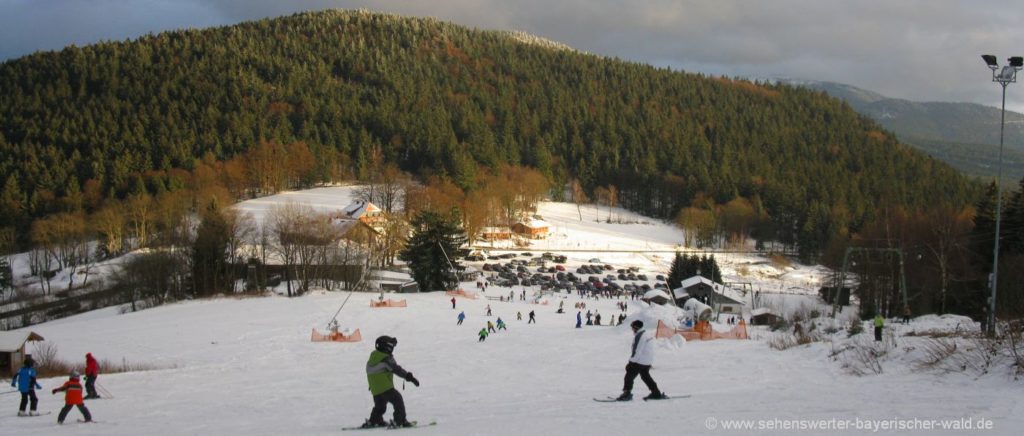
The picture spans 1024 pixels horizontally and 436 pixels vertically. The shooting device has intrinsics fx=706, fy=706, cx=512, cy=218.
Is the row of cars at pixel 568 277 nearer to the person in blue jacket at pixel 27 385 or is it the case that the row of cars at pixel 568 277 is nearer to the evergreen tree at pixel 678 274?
the evergreen tree at pixel 678 274

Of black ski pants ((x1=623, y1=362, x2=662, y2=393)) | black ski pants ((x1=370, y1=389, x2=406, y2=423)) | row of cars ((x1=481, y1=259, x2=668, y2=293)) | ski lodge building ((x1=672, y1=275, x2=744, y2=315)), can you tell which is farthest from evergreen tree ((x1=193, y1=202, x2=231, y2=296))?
black ski pants ((x1=623, y1=362, x2=662, y2=393))

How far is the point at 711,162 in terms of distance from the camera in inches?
5472

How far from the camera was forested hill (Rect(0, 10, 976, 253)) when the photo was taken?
105375 millimetres

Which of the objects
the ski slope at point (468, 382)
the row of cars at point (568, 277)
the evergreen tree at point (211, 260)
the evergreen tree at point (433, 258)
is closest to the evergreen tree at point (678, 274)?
the row of cars at point (568, 277)

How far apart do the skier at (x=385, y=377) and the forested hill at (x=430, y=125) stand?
310ft

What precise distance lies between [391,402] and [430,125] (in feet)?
405

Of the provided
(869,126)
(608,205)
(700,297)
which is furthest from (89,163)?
(869,126)

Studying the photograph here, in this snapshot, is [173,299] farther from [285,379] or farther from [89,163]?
[89,163]

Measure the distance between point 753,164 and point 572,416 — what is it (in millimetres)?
133154

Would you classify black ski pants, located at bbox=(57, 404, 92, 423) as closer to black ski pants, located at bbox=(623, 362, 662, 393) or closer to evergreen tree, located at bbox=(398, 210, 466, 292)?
black ski pants, located at bbox=(623, 362, 662, 393)

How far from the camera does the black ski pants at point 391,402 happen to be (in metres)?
8.52

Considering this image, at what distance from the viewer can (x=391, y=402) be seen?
854 centimetres

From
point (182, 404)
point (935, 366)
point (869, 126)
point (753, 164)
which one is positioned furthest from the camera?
point (869, 126)

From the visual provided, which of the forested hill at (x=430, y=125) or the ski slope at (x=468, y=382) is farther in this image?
the forested hill at (x=430, y=125)
